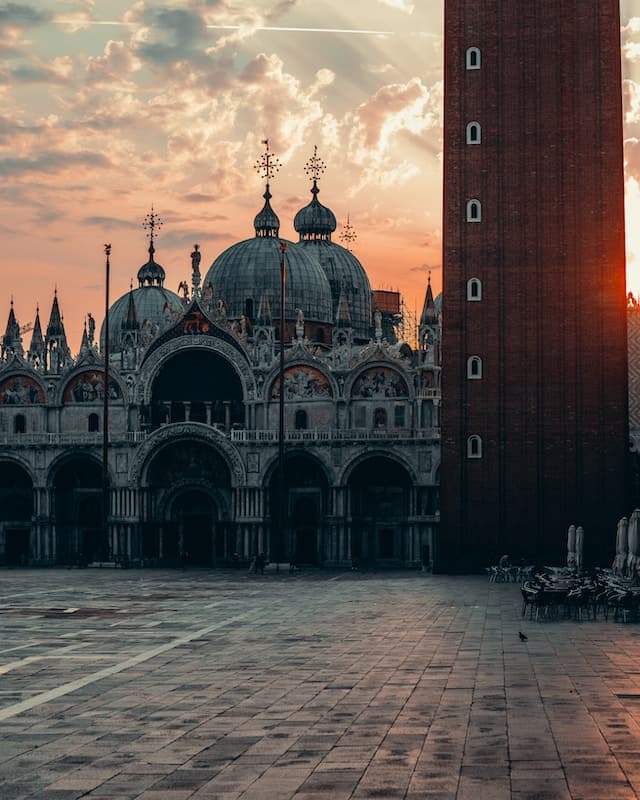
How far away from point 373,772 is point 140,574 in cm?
4611

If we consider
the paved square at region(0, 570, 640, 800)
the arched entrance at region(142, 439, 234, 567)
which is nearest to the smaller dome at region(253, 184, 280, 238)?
the arched entrance at region(142, 439, 234, 567)

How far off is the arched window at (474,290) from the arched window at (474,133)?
559 cm

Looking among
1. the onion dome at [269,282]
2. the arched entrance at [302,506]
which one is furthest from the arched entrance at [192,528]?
the onion dome at [269,282]

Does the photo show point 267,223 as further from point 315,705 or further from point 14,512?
point 315,705

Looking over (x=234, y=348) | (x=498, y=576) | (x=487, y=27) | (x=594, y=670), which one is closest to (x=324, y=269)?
(x=234, y=348)

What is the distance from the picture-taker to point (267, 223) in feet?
306

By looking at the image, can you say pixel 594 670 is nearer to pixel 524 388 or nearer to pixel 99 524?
pixel 524 388

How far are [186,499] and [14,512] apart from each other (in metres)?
9.50

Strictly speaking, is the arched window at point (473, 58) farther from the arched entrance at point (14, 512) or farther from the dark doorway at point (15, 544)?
the dark doorway at point (15, 544)

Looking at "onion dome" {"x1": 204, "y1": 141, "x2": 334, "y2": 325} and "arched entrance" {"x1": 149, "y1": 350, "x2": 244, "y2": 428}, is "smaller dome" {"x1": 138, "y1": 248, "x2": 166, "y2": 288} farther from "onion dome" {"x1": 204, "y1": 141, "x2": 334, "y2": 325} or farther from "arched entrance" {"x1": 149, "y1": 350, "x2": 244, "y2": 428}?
"arched entrance" {"x1": 149, "y1": 350, "x2": 244, "y2": 428}

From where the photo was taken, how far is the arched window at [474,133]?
55.7 metres

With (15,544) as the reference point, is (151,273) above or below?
above

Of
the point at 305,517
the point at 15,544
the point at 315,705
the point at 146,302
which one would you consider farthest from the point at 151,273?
the point at 315,705

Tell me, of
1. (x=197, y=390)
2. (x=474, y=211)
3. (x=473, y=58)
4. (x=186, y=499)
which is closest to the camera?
(x=474, y=211)
